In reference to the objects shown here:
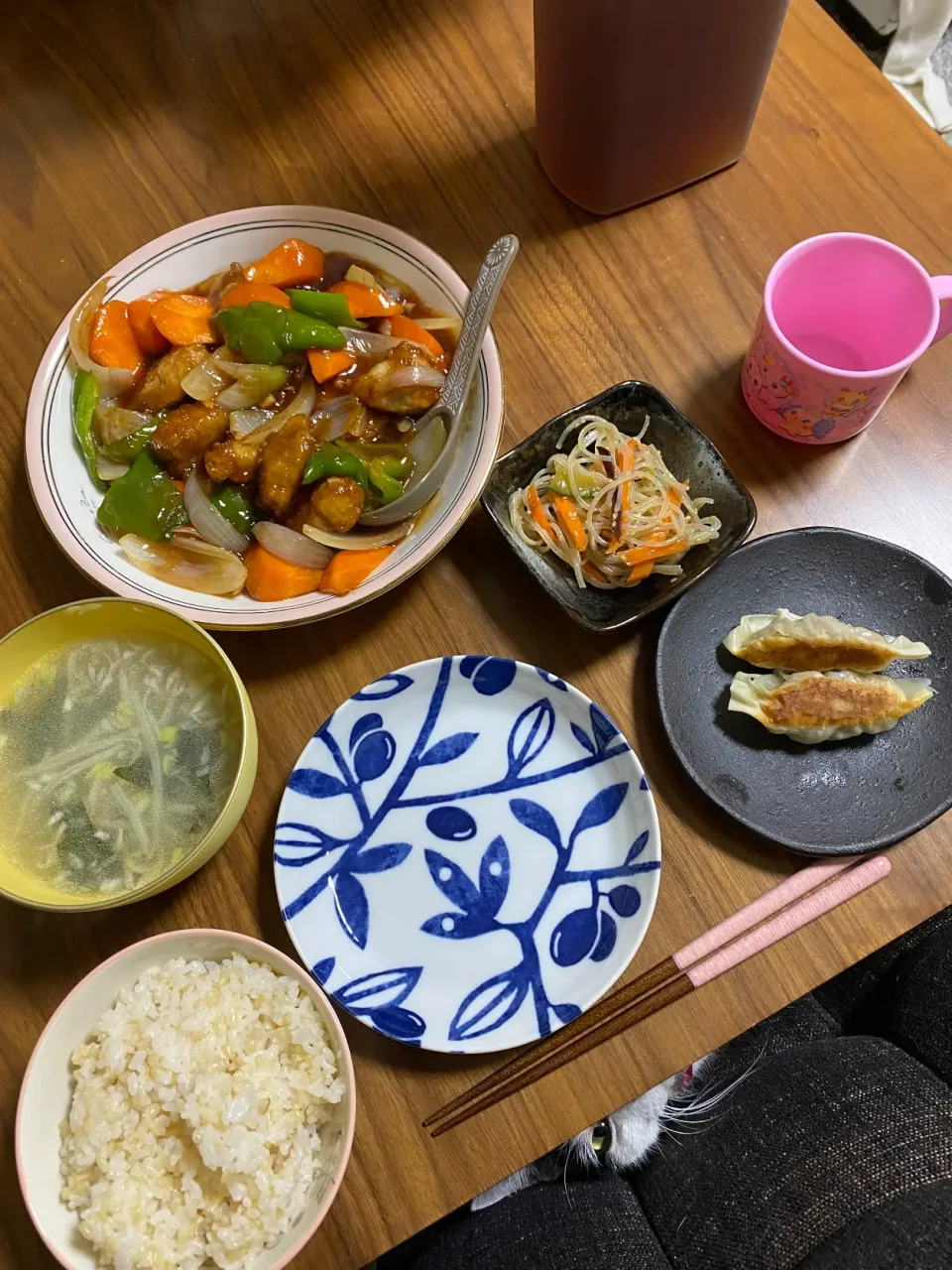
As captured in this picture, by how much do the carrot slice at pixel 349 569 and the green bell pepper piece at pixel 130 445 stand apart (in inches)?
12.3

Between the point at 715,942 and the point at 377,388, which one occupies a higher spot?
the point at 377,388

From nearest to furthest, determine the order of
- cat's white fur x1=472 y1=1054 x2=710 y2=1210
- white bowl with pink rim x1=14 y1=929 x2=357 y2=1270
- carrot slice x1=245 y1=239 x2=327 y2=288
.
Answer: white bowl with pink rim x1=14 y1=929 x2=357 y2=1270 < carrot slice x1=245 y1=239 x2=327 y2=288 < cat's white fur x1=472 y1=1054 x2=710 y2=1210

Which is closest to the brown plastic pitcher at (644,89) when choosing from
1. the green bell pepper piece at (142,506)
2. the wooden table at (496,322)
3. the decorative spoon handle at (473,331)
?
the wooden table at (496,322)

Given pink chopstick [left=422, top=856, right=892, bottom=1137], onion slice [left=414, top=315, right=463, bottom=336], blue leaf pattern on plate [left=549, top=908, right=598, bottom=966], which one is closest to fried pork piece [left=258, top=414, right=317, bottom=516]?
onion slice [left=414, top=315, right=463, bottom=336]

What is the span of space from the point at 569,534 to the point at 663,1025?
652 mm

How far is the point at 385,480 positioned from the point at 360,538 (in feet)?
0.29

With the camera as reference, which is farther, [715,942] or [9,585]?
[9,585]

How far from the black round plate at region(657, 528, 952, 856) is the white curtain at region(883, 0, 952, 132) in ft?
5.60

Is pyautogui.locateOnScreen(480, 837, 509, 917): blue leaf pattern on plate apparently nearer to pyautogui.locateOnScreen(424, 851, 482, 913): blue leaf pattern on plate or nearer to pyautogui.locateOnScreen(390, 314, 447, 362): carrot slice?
pyautogui.locateOnScreen(424, 851, 482, 913): blue leaf pattern on plate

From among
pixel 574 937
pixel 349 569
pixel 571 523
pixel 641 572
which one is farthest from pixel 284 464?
pixel 574 937

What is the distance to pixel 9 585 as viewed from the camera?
1.32 m

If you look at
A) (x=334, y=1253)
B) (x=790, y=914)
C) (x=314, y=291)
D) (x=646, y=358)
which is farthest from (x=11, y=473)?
(x=790, y=914)

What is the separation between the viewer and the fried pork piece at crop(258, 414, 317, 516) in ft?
4.03

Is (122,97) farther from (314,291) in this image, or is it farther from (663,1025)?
(663,1025)
